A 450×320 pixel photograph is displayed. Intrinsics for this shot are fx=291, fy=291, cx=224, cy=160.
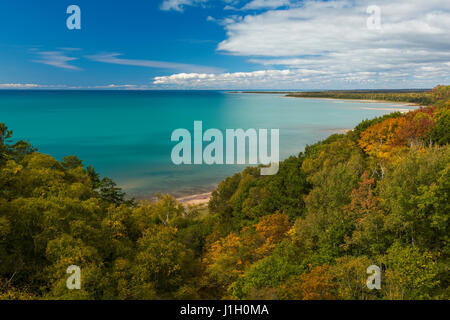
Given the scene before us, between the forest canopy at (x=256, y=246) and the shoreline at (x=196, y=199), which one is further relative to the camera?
the shoreline at (x=196, y=199)

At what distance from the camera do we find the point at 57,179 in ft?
78.1

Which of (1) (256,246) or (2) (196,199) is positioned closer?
(1) (256,246)

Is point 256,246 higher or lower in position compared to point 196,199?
higher

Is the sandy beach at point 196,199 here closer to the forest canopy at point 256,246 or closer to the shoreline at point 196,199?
the shoreline at point 196,199

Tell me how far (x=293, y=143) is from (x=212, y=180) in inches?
1415

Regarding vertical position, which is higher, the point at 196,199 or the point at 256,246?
the point at 256,246

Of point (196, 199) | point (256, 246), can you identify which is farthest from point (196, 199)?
point (256, 246)

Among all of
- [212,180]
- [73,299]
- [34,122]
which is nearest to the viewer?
[73,299]

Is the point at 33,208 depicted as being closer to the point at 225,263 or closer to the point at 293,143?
the point at 225,263

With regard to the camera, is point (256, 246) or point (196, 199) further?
point (196, 199)

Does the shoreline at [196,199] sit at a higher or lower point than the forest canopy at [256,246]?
lower

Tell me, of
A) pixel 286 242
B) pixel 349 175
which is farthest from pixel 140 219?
pixel 349 175

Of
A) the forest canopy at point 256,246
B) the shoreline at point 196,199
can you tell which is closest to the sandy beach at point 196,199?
the shoreline at point 196,199

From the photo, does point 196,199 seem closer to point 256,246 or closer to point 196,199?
point 196,199
